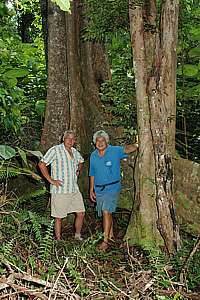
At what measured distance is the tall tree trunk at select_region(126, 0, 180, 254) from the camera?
21.3 ft

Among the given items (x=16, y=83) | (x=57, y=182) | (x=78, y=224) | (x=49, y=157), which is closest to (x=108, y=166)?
(x=57, y=182)

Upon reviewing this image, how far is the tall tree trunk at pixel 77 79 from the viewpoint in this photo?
9.28 meters

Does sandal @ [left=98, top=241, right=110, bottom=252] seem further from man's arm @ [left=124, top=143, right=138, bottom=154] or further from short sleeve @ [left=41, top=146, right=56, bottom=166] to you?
short sleeve @ [left=41, top=146, right=56, bottom=166]

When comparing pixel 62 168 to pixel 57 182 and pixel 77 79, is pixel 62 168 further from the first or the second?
pixel 77 79

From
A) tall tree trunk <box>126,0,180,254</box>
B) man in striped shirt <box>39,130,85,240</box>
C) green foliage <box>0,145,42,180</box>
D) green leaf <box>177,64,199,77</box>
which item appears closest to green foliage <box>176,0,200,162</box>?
green leaf <box>177,64,199,77</box>

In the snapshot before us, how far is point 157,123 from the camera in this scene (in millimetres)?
6508

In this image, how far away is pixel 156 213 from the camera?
6730 millimetres

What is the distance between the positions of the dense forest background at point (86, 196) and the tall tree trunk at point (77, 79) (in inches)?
1.7

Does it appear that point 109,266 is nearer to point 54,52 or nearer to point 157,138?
point 157,138

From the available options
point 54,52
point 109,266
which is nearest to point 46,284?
point 109,266

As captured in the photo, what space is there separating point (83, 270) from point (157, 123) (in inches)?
94.5

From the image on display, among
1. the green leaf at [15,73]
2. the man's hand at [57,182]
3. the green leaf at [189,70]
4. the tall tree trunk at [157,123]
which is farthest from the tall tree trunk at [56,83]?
the tall tree trunk at [157,123]

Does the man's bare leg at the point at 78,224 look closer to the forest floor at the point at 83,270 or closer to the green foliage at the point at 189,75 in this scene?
the forest floor at the point at 83,270

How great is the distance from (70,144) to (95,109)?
5.34ft
